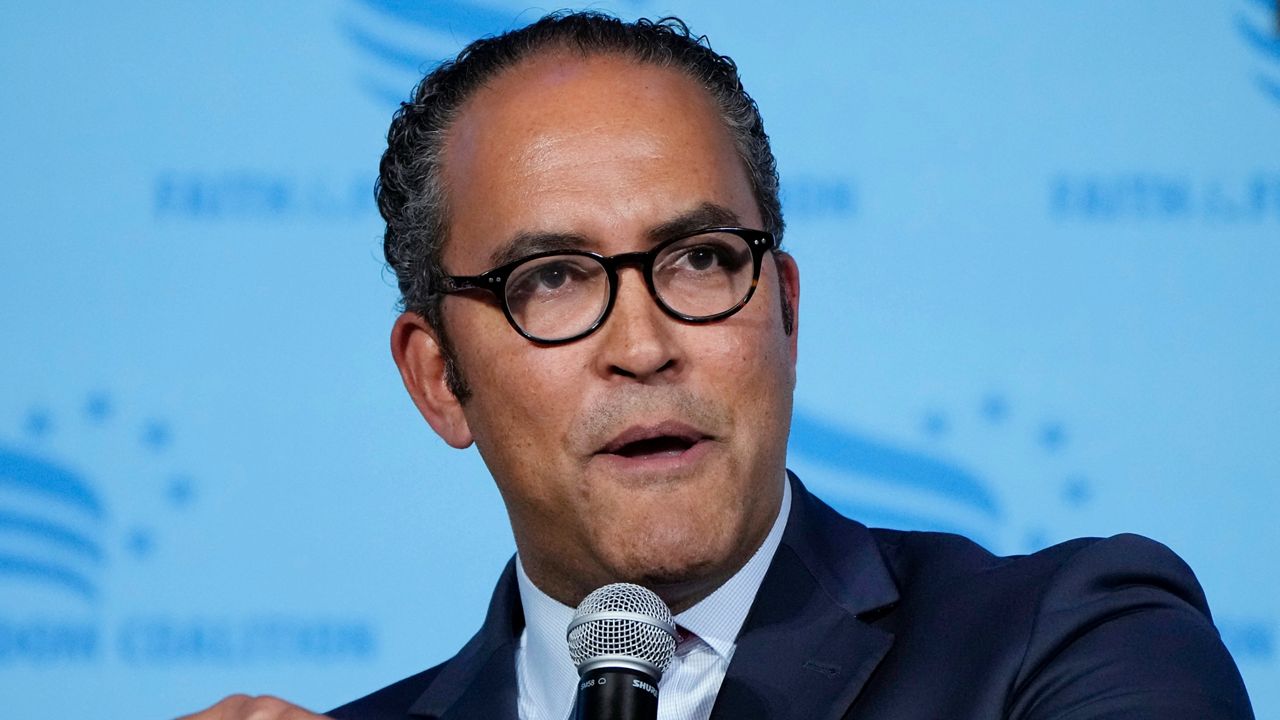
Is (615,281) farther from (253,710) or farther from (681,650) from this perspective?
(253,710)

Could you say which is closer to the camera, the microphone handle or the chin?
the microphone handle

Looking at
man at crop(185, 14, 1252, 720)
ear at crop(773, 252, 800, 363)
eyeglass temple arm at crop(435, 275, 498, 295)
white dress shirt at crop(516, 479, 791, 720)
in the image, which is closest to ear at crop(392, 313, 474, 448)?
man at crop(185, 14, 1252, 720)

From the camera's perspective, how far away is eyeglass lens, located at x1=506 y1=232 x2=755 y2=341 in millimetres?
2070

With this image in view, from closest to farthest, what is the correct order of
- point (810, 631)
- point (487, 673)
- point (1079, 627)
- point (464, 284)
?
point (1079, 627) → point (810, 631) → point (464, 284) → point (487, 673)

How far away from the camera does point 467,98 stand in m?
2.40

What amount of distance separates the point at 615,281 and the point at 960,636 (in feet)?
2.21

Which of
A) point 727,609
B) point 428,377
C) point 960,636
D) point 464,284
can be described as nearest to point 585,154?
point 464,284

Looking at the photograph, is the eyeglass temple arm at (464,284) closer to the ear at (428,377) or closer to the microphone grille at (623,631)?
the ear at (428,377)

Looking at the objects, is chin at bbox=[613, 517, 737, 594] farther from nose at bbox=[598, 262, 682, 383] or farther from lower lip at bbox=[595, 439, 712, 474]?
nose at bbox=[598, 262, 682, 383]

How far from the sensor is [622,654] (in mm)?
1445

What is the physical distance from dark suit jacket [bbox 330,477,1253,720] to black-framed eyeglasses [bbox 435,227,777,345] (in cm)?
39

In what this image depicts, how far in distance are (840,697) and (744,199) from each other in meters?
0.76

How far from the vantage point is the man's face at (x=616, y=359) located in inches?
78.2

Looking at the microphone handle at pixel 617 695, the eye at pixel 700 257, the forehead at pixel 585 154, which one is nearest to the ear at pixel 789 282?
the forehead at pixel 585 154
